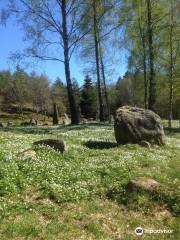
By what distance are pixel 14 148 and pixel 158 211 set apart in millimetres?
7753

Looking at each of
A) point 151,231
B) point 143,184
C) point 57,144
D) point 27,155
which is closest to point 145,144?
point 57,144

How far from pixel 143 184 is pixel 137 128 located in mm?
10013

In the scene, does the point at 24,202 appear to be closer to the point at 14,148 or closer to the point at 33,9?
the point at 14,148

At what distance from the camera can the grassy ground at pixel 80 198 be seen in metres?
10.5

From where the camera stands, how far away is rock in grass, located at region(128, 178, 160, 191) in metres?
13.4

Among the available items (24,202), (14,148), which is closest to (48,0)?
(14,148)

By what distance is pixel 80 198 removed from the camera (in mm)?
12672

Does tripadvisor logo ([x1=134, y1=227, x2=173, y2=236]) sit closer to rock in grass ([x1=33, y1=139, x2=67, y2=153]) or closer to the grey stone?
rock in grass ([x1=33, y1=139, x2=67, y2=153])

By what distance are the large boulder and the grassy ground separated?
5.53 m

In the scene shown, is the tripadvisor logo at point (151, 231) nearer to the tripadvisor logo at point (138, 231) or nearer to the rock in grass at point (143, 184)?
the tripadvisor logo at point (138, 231)

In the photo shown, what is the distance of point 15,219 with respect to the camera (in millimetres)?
10555

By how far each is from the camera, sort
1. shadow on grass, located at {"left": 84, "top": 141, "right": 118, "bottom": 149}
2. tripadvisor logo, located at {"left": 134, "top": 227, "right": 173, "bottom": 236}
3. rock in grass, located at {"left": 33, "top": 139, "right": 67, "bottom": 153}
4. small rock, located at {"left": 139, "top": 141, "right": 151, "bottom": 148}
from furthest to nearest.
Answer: small rock, located at {"left": 139, "top": 141, "right": 151, "bottom": 148}
shadow on grass, located at {"left": 84, "top": 141, "right": 118, "bottom": 149}
rock in grass, located at {"left": 33, "top": 139, "right": 67, "bottom": 153}
tripadvisor logo, located at {"left": 134, "top": 227, "right": 173, "bottom": 236}

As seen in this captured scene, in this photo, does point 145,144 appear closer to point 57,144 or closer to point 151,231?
point 57,144

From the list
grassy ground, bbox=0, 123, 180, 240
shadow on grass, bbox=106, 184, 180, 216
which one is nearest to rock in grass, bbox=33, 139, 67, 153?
grassy ground, bbox=0, 123, 180, 240
